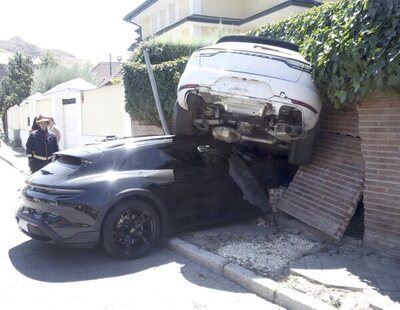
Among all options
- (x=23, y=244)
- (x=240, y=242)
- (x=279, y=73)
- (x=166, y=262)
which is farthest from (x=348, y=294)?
(x=23, y=244)

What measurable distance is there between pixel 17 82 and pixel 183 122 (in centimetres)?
3523

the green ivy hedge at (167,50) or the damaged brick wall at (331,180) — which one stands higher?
the green ivy hedge at (167,50)

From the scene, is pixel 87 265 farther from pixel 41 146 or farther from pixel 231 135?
pixel 41 146

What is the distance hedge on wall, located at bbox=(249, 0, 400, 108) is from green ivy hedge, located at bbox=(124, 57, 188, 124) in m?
3.82

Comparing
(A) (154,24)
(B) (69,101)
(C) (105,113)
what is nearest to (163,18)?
(A) (154,24)

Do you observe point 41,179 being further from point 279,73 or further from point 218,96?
point 279,73

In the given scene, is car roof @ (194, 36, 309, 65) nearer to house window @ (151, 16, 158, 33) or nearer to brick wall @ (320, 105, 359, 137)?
brick wall @ (320, 105, 359, 137)

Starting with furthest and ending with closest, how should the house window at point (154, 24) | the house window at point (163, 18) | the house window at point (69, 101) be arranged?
the house window at point (154, 24), the house window at point (163, 18), the house window at point (69, 101)

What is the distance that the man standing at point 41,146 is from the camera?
843 centimetres

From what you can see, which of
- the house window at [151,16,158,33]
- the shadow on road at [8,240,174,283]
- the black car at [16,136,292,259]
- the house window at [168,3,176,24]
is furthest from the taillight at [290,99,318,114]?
the house window at [151,16,158,33]

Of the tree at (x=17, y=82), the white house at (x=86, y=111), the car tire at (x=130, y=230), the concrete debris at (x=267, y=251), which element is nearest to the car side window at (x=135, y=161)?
the car tire at (x=130, y=230)

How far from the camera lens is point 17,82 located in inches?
1489

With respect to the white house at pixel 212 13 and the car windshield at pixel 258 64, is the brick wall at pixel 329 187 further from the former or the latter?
the white house at pixel 212 13

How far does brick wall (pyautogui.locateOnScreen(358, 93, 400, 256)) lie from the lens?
4.90 meters
